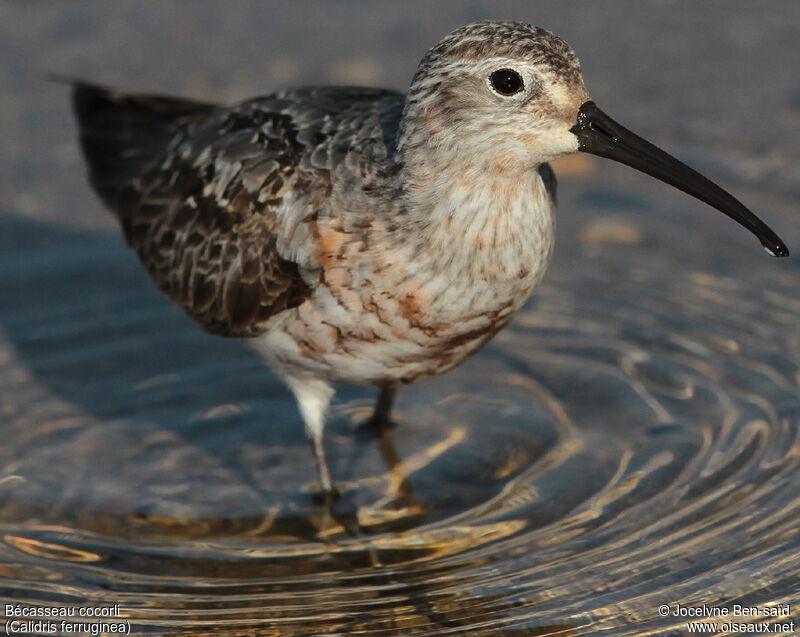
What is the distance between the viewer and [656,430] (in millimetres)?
9047

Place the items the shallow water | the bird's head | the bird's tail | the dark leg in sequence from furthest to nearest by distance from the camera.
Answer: the bird's tail → the dark leg → the shallow water → the bird's head

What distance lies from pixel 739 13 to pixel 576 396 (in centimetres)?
587

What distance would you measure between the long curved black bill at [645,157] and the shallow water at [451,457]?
191cm

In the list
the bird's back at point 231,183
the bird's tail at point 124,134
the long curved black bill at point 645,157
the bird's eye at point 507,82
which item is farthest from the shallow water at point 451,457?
the bird's eye at point 507,82

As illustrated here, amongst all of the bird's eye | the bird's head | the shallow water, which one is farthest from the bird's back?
the shallow water

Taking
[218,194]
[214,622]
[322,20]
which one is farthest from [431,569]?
[322,20]

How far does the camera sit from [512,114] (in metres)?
6.76

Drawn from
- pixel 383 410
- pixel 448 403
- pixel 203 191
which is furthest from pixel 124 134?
pixel 448 403

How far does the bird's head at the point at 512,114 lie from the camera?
676cm

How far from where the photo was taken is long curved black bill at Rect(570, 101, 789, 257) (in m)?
6.84

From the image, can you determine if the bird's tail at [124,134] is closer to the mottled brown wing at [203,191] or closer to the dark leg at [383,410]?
the mottled brown wing at [203,191]

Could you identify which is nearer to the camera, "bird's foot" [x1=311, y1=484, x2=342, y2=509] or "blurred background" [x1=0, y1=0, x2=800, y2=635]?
"blurred background" [x1=0, y1=0, x2=800, y2=635]

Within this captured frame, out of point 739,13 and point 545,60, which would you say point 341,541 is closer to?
point 545,60

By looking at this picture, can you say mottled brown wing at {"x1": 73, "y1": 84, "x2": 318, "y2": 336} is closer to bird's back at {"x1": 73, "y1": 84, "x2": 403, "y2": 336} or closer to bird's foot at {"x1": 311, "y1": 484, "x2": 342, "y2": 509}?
bird's back at {"x1": 73, "y1": 84, "x2": 403, "y2": 336}
